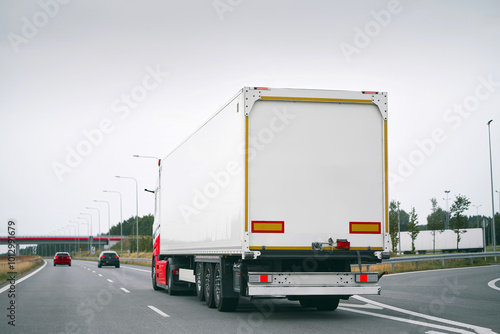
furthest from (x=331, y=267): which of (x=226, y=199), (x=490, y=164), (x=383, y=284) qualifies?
(x=490, y=164)

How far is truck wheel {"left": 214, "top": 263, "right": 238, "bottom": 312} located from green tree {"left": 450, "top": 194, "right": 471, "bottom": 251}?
48.5 m

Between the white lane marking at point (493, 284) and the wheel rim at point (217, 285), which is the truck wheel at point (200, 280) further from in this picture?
the white lane marking at point (493, 284)

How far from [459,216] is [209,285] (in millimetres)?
48015

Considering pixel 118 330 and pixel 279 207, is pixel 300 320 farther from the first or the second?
pixel 118 330

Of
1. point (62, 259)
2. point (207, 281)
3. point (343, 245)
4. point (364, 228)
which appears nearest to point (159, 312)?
point (207, 281)

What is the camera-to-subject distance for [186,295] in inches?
723

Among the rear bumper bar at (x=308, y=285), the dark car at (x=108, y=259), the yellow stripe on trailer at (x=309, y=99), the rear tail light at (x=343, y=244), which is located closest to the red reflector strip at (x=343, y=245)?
the rear tail light at (x=343, y=244)

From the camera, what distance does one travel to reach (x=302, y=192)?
444 inches

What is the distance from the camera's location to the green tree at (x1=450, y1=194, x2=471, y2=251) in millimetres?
57400

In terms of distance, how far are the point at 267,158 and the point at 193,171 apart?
167 inches

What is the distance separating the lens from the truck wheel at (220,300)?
40.9 ft

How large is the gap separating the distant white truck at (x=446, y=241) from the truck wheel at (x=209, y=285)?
49020mm

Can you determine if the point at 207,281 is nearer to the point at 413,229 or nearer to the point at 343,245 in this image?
the point at 343,245

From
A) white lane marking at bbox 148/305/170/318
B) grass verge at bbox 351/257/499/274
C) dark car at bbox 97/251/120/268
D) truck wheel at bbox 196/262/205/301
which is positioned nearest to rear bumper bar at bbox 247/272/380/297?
white lane marking at bbox 148/305/170/318
